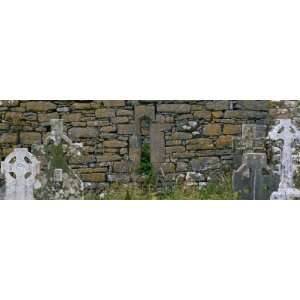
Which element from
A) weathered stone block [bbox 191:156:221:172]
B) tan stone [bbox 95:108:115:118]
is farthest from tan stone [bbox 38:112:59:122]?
weathered stone block [bbox 191:156:221:172]

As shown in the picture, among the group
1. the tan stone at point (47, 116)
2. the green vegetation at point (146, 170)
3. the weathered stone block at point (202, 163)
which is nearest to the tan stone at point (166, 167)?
the green vegetation at point (146, 170)

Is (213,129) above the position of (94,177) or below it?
above

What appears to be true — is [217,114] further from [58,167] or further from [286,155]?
[58,167]

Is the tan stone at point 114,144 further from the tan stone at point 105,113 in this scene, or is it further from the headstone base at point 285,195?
the headstone base at point 285,195

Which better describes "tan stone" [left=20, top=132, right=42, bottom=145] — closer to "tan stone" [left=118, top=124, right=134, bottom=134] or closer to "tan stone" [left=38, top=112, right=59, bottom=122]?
"tan stone" [left=38, top=112, right=59, bottom=122]

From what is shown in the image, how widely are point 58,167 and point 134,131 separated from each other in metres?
0.94

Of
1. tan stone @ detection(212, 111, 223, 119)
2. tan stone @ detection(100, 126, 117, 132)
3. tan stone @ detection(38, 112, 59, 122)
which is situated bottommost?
tan stone @ detection(100, 126, 117, 132)

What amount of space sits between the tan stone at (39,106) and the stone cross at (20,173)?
1.52ft

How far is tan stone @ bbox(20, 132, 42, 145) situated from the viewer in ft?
32.6

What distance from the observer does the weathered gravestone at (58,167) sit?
390 inches

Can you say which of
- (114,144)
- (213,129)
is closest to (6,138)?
(114,144)

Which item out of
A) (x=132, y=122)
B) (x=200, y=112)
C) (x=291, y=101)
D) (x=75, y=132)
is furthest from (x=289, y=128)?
(x=75, y=132)

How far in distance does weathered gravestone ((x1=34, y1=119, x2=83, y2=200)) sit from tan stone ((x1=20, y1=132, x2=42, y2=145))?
0.07m

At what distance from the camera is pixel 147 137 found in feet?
32.6
